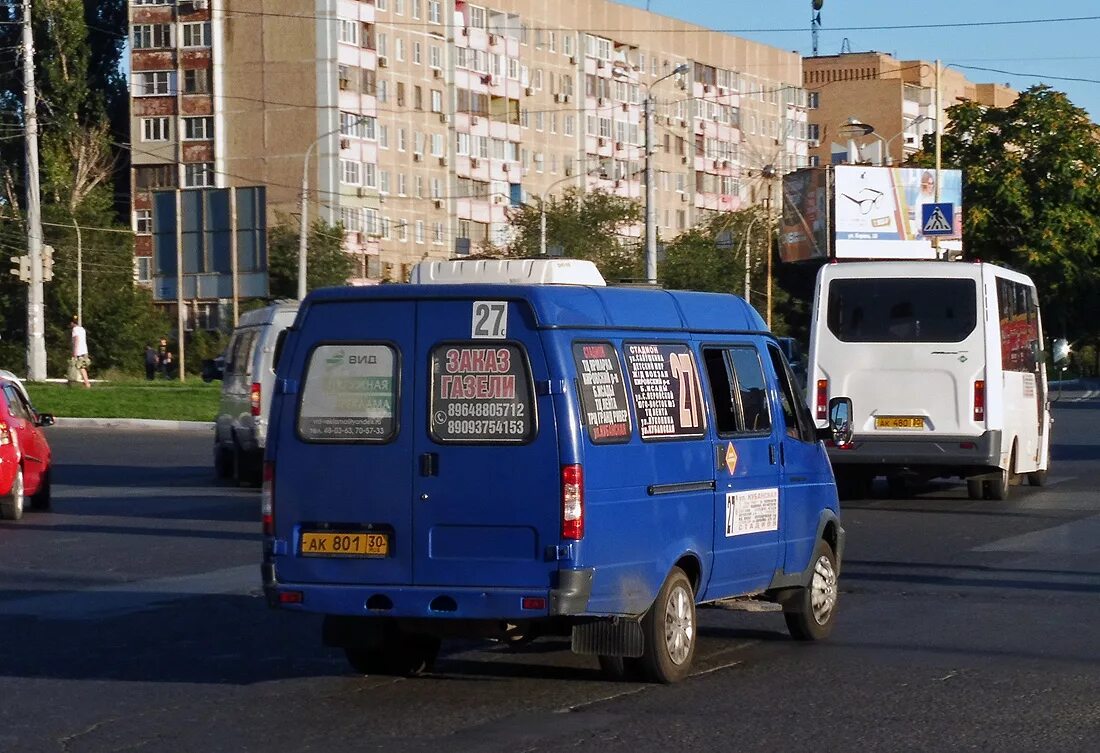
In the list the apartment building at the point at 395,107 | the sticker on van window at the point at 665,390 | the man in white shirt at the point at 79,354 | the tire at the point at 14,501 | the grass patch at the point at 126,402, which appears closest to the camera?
the sticker on van window at the point at 665,390

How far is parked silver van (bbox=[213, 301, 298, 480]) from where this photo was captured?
962 inches

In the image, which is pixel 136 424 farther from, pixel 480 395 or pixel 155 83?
pixel 155 83

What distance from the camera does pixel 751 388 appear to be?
36.0 ft

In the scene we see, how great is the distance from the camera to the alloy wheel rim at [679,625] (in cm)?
981

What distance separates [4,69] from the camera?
99.5m

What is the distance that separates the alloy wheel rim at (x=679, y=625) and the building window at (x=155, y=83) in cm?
8746

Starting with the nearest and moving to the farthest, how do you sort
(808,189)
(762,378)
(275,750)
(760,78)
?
(275,750) → (762,378) → (808,189) → (760,78)

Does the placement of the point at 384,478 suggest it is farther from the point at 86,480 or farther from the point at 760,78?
the point at 760,78

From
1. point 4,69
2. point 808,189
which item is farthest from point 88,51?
point 808,189

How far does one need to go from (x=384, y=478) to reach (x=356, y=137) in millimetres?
83975

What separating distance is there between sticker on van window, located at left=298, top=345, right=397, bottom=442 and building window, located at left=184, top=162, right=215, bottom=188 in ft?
282

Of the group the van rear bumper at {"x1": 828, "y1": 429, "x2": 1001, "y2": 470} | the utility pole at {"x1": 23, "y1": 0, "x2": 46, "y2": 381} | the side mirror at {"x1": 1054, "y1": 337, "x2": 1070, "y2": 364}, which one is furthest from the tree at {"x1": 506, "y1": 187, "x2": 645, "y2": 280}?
the van rear bumper at {"x1": 828, "y1": 429, "x2": 1001, "y2": 470}

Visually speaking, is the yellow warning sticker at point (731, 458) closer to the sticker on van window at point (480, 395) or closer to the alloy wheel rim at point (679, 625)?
the alloy wheel rim at point (679, 625)

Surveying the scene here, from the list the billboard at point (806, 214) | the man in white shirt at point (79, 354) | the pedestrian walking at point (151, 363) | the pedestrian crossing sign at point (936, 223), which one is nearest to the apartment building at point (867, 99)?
the billboard at point (806, 214)
